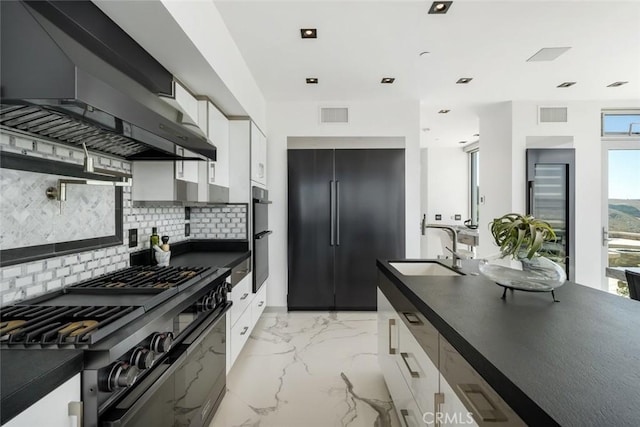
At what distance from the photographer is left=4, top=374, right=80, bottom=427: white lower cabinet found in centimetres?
73

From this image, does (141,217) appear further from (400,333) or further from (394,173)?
(394,173)

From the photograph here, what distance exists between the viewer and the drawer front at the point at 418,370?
4.05ft

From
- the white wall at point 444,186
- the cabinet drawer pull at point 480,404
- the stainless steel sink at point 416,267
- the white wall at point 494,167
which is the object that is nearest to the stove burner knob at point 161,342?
the cabinet drawer pull at point 480,404

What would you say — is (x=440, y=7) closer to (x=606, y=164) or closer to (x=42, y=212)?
(x=42, y=212)

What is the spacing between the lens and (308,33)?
2482 mm

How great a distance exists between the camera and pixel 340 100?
404 cm

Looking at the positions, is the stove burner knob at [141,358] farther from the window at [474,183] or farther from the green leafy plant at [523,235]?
the window at [474,183]

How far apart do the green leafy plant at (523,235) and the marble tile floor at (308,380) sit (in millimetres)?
1279

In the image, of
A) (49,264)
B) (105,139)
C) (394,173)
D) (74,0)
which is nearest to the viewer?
(74,0)

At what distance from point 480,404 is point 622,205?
4.90 metres

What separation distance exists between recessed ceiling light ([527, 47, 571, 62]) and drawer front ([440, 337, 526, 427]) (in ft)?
9.72

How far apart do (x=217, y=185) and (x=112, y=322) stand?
1861mm

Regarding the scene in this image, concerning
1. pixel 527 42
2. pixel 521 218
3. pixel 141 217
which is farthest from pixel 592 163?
pixel 141 217

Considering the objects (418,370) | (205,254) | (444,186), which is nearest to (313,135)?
(205,254)
